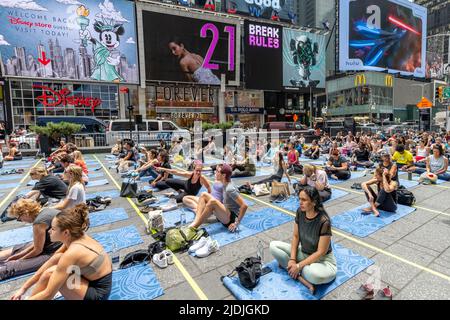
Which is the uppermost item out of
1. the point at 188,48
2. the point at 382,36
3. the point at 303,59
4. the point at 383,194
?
the point at 382,36

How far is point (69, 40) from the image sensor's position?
109 ft

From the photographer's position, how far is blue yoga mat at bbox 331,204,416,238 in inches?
210

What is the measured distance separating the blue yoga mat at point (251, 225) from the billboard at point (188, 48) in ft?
121

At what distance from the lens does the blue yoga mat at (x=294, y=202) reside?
691cm

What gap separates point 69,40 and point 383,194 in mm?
39469

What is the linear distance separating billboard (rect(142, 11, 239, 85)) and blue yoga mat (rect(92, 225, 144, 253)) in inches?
1442

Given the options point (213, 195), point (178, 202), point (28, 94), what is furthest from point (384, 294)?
point (28, 94)

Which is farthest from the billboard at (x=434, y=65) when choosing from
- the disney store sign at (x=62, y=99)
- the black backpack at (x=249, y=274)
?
the black backpack at (x=249, y=274)

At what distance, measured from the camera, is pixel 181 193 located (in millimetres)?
7520

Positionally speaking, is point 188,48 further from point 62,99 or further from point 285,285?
point 285,285

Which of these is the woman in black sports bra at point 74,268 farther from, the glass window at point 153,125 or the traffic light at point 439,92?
the traffic light at point 439,92

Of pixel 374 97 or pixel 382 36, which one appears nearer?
pixel 382 36

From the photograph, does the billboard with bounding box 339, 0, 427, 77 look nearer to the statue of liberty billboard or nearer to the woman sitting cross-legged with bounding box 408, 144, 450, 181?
the statue of liberty billboard

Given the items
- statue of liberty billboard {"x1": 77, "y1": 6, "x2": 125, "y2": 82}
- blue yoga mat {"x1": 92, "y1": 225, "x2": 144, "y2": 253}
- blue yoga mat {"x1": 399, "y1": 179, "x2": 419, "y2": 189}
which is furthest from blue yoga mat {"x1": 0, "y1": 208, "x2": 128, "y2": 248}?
statue of liberty billboard {"x1": 77, "y1": 6, "x2": 125, "y2": 82}
